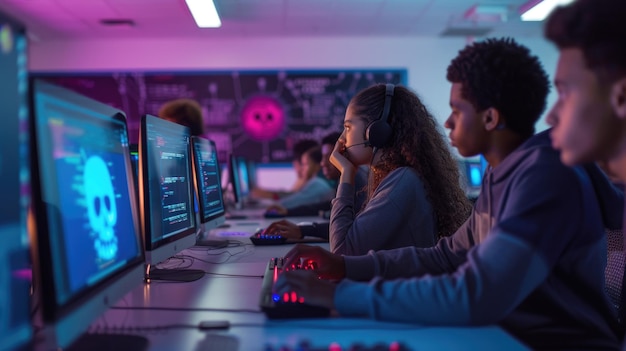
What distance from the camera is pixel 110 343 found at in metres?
0.98

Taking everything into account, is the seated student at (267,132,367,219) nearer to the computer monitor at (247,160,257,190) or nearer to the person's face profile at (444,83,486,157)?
the computer monitor at (247,160,257,190)

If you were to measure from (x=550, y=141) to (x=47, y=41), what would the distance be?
677 centimetres

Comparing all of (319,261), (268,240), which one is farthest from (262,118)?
(319,261)

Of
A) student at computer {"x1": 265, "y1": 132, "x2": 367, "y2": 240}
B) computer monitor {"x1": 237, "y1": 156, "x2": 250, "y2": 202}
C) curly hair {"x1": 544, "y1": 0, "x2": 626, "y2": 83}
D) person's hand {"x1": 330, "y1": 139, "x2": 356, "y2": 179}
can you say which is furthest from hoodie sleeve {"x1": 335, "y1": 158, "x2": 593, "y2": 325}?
computer monitor {"x1": 237, "y1": 156, "x2": 250, "y2": 202}

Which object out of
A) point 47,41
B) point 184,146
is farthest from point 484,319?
point 47,41

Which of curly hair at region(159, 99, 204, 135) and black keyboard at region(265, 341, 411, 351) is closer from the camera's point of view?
black keyboard at region(265, 341, 411, 351)

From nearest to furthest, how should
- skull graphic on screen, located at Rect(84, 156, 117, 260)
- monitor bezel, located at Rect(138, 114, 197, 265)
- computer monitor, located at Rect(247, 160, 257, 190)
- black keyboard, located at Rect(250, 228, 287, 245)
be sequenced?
skull graphic on screen, located at Rect(84, 156, 117, 260) < monitor bezel, located at Rect(138, 114, 197, 265) < black keyboard, located at Rect(250, 228, 287, 245) < computer monitor, located at Rect(247, 160, 257, 190)

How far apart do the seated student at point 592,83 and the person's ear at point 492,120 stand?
0.82ft

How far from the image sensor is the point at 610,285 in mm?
1631

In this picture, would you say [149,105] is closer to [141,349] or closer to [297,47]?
[297,47]

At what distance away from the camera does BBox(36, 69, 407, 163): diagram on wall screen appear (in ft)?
21.6

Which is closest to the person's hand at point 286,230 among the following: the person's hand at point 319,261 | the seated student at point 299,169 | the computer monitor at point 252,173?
the person's hand at point 319,261

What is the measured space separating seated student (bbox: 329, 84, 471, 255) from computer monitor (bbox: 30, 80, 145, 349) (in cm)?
85

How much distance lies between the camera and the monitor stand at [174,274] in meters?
1.57
